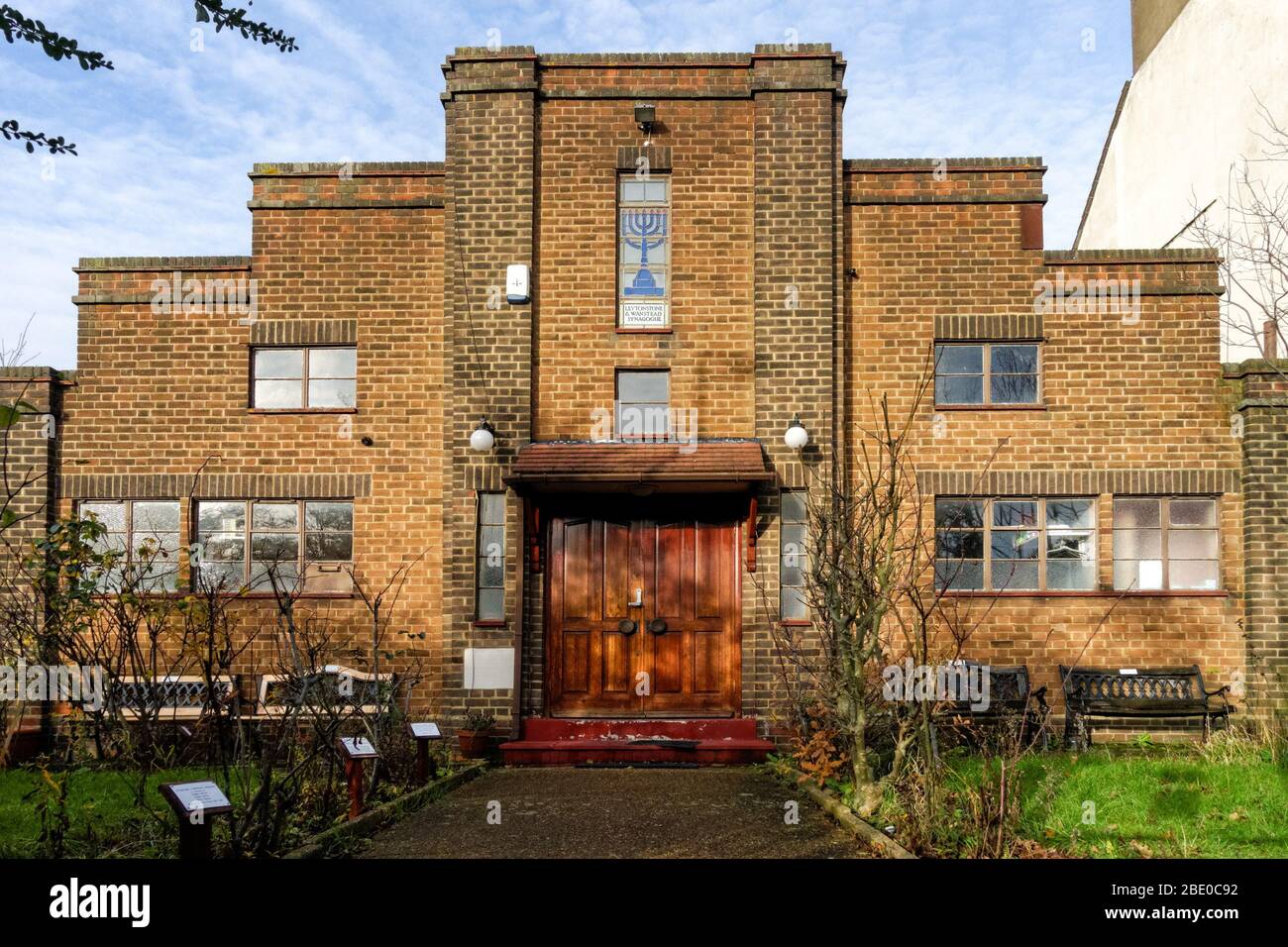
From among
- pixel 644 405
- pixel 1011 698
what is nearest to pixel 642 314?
pixel 644 405

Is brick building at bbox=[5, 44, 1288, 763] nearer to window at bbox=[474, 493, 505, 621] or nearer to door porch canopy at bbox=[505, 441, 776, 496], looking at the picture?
window at bbox=[474, 493, 505, 621]

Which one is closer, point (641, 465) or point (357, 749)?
point (357, 749)

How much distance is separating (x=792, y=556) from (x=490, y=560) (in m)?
3.51

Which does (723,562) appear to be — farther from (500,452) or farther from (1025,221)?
(1025,221)

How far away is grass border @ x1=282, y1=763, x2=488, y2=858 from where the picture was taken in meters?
7.47

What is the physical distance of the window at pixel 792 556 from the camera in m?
13.2

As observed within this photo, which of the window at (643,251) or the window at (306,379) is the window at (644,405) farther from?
the window at (306,379)

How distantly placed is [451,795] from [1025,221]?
30.9 feet

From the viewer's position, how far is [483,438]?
1304 cm

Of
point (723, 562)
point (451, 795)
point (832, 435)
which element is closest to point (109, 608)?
point (451, 795)

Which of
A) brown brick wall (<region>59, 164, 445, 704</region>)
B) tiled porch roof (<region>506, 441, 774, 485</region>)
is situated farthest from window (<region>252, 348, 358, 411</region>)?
tiled porch roof (<region>506, 441, 774, 485</region>)

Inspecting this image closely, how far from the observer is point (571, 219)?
1376 centimetres

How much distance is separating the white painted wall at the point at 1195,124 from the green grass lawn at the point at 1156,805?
671cm

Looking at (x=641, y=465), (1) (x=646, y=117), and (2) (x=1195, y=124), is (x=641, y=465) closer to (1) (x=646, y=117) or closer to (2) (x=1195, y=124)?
(1) (x=646, y=117)
